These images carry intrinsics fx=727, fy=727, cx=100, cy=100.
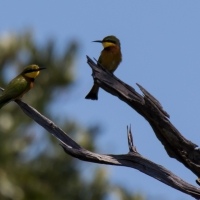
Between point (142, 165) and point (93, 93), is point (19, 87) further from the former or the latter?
point (142, 165)

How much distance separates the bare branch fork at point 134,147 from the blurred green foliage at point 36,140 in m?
5.79

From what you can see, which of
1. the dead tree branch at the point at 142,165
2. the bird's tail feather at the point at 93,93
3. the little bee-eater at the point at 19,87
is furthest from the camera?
the bird's tail feather at the point at 93,93

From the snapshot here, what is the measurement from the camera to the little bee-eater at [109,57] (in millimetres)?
6008

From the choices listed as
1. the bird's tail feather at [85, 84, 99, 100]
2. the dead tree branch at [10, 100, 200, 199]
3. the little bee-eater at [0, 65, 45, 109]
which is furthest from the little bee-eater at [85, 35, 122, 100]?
the dead tree branch at [10, 100, 200, 199]

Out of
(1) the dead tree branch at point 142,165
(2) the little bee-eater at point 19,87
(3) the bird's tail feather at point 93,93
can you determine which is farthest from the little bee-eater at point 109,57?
(1) the dead tree branch at point 142,165

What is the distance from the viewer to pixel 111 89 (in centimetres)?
448

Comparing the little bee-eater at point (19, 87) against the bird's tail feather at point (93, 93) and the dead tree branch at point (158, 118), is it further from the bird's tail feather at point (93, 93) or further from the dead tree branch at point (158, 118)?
the dead tree branch at point (158, 118)

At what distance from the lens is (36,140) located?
1151 cm

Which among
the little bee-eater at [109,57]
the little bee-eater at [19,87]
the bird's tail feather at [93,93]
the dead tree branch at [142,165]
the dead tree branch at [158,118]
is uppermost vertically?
the little bee-eater at [109,57]

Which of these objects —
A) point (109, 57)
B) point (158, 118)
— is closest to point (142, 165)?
point (158, 118)

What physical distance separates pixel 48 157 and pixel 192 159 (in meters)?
7.34

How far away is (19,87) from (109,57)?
0.95 metres

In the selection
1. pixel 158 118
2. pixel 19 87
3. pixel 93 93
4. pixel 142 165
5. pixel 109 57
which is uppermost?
pixel 109 57

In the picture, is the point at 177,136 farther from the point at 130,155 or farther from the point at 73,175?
the point at 73,175
